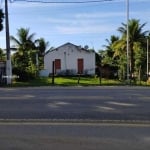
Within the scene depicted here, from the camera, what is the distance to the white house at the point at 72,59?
7312cm

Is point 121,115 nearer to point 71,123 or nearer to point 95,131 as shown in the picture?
point 71,123

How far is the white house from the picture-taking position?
73.1 metres

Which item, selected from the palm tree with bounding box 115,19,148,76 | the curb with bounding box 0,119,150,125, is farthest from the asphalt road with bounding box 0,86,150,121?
the palm tree with bounding box 115,19,148,76

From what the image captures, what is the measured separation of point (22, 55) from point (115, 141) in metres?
62.5

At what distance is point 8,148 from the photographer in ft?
29.4

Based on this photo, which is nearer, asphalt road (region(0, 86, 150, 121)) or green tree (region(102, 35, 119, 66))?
asphalt road (region(0, 86, 150, 121))

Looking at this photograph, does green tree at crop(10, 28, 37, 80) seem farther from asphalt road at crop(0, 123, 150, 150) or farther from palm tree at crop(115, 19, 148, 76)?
asphalt road at crop(0, 123, 150, 150)

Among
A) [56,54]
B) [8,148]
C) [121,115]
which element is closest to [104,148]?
[8,148]

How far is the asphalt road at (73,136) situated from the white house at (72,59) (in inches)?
2405

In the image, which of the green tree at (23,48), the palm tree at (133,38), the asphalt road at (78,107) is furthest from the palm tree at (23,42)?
the asphalt road at (78,107)

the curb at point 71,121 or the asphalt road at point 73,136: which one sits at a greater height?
the curb at point 71,121

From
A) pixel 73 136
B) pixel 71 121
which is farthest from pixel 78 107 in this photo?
pixel 73 136

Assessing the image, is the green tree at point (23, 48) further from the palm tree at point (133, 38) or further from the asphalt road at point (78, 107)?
the asphalt road at point (78, 107)

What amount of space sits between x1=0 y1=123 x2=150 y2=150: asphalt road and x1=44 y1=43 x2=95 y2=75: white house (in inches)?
2405
